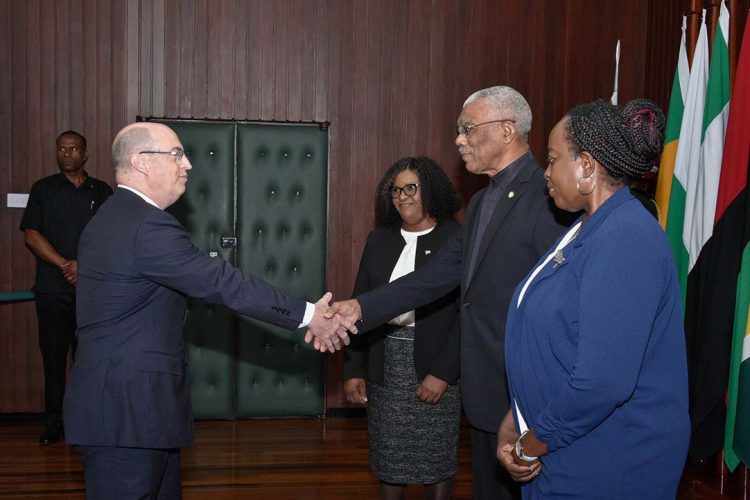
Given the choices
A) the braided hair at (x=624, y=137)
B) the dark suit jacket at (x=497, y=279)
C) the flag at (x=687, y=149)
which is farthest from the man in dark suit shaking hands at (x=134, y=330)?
the flag at (x=687, y=149)

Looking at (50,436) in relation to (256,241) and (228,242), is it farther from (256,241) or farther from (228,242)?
(256,241)

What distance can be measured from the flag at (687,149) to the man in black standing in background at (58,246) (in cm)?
380

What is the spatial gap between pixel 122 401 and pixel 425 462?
54.6 inches

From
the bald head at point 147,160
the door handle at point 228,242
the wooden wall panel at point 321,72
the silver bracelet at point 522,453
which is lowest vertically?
the silver bracelet at point 522,453

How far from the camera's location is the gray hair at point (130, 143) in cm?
254

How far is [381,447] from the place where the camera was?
3264mm

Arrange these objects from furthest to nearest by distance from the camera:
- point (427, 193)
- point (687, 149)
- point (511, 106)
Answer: point (687, 149)
point (427, 193)
point (511, 106)

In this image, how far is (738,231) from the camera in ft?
13.6

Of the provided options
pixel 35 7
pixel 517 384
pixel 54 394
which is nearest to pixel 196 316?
pixel 54 394

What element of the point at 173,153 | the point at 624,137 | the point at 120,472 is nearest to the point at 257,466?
the point at 120,472

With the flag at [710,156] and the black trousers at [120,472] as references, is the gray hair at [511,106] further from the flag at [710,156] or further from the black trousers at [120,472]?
the flag at [710,156]

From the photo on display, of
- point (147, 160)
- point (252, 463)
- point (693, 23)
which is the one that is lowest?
point (252, 463)

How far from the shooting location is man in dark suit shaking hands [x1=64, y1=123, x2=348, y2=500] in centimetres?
237

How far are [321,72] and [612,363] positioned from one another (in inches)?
183
